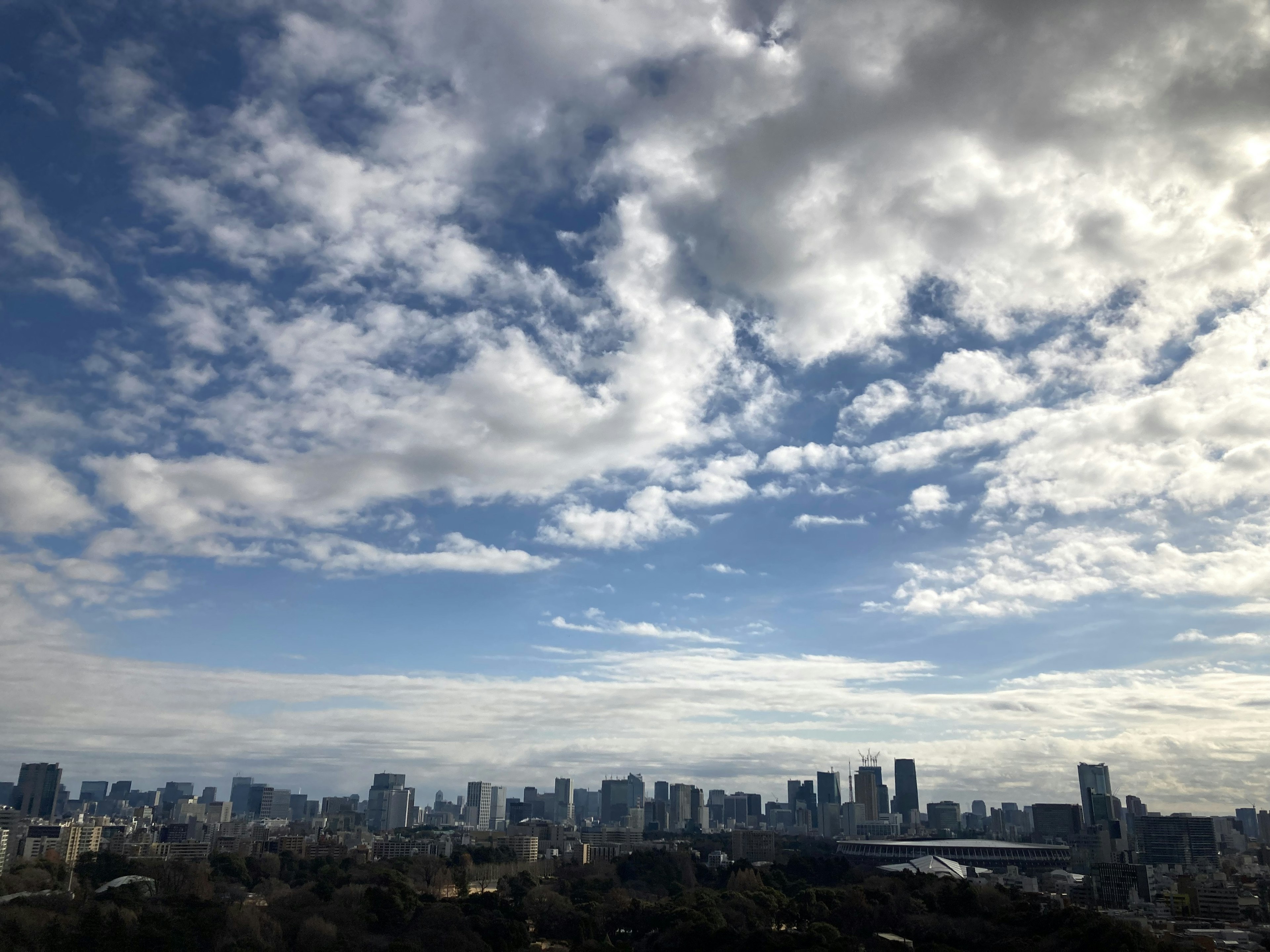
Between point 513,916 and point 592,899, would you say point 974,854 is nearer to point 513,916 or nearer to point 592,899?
point 592,899

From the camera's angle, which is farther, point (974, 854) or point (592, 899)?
point (974, 854)

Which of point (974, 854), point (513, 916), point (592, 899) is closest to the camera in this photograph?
point (513, 916)

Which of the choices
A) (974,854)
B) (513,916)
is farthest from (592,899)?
(974,854)

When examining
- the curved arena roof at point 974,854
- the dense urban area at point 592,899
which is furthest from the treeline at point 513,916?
the curved arena roof at point 974,854

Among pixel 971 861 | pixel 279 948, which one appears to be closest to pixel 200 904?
pixel 279 948

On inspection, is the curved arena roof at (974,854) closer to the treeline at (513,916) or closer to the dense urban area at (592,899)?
the dense urban area at (592,899)

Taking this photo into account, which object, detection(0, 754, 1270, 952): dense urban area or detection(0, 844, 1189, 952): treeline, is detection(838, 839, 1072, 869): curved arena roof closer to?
detection(0, 754, 1270, 952): dense urban area

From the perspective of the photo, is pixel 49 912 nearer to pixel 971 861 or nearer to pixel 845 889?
pixel 845 889

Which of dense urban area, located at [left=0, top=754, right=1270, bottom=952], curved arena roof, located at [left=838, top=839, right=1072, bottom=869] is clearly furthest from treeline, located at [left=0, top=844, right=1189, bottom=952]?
curved arena roof, located at [left=838, top=839, right=1072, bottom=869]

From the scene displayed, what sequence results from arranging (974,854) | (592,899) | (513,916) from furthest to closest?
(974,854) → (592,899) → (513,916)
